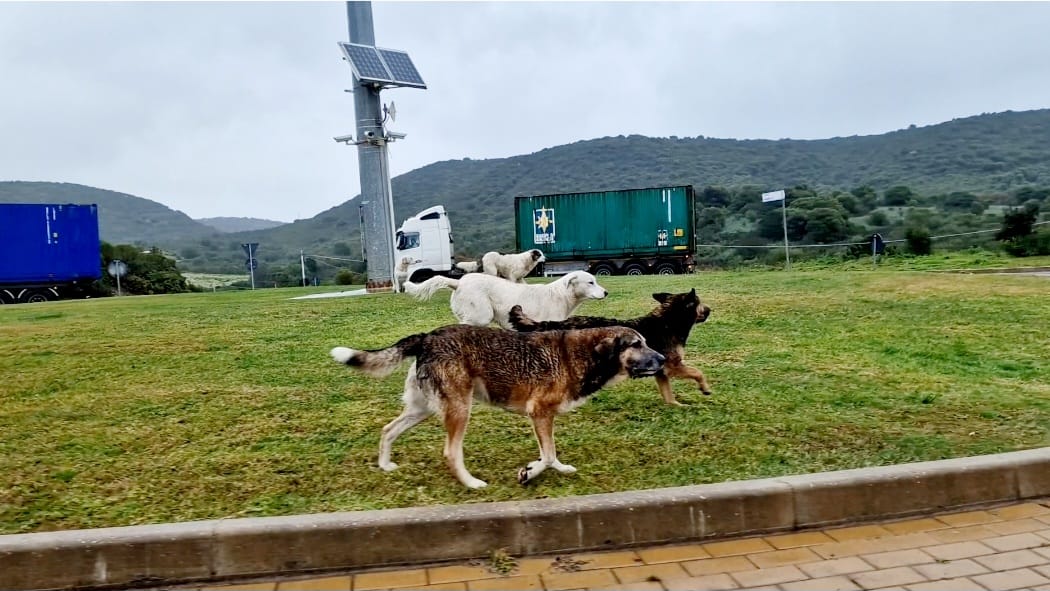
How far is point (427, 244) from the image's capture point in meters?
26.5

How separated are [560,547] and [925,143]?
106728 mm

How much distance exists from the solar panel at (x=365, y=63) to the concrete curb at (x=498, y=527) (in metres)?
23.1

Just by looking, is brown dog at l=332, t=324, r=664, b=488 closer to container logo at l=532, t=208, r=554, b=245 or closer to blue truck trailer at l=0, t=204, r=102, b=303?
container logo at l=532, t=208, r=554, b=245

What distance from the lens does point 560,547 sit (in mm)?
3855

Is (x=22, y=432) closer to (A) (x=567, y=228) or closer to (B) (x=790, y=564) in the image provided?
(B) (x=790, y=564)

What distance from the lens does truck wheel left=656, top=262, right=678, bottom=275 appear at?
34.1m

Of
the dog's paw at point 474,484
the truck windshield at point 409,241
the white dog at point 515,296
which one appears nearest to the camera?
the dog's paw at point 474,484

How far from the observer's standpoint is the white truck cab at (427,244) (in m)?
26.2

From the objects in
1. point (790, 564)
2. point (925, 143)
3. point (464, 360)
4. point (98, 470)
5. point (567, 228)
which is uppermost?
point (925, 143)

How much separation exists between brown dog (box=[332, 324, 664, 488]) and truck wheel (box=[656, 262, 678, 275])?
97.4 ft

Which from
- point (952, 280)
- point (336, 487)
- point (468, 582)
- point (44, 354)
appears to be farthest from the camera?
point (952, 280)

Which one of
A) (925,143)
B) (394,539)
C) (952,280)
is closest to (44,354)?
(394,539)

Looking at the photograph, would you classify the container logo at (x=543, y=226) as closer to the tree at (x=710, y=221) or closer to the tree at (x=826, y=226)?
the tree at (x=826, y=226)

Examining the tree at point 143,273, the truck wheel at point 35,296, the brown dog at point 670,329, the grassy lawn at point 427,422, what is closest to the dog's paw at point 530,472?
the grassy lawn at point 427,422
